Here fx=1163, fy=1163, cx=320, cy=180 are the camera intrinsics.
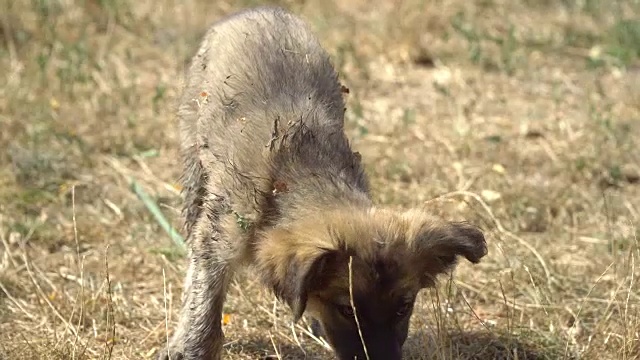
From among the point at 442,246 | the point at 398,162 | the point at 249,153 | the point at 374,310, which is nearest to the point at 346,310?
the point at 374,310

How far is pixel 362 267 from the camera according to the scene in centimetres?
492

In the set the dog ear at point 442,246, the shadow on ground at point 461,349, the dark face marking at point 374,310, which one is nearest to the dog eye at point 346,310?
the dark face marking at point 374,310

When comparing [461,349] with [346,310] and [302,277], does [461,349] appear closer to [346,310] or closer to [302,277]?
[346,310]

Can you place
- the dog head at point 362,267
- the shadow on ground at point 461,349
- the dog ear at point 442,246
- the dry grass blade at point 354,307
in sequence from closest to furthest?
1. the dry grass blade at point 354,307
2. the dog head at point 362,267
3. the dog ear at point 442,246
4. the shadow on ground at point 461,349

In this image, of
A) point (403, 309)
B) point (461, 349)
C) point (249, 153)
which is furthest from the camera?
point (461, 349)

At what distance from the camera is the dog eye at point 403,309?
197 inches

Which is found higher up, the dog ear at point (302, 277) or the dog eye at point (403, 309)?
the dog ear at point (302, 277)

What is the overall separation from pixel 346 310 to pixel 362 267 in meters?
0.24

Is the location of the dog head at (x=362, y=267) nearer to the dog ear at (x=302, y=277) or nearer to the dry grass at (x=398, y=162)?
the dog ear at (x=302, y=277)

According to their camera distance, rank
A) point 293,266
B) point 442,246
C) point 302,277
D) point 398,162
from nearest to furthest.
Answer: point 302,277, point 293,266, point 442,246, point 398,162

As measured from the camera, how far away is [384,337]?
16.3ft

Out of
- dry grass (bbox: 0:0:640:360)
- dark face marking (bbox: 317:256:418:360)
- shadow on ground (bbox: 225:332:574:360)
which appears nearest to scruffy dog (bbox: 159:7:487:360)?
dark face marking (bbox: 317:256:418:360)

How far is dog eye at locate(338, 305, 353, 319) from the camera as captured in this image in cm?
502

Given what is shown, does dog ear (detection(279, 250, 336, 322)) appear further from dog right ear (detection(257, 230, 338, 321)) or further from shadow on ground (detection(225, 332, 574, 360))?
shadow on ground (detection(225, 332, 574, 360))
